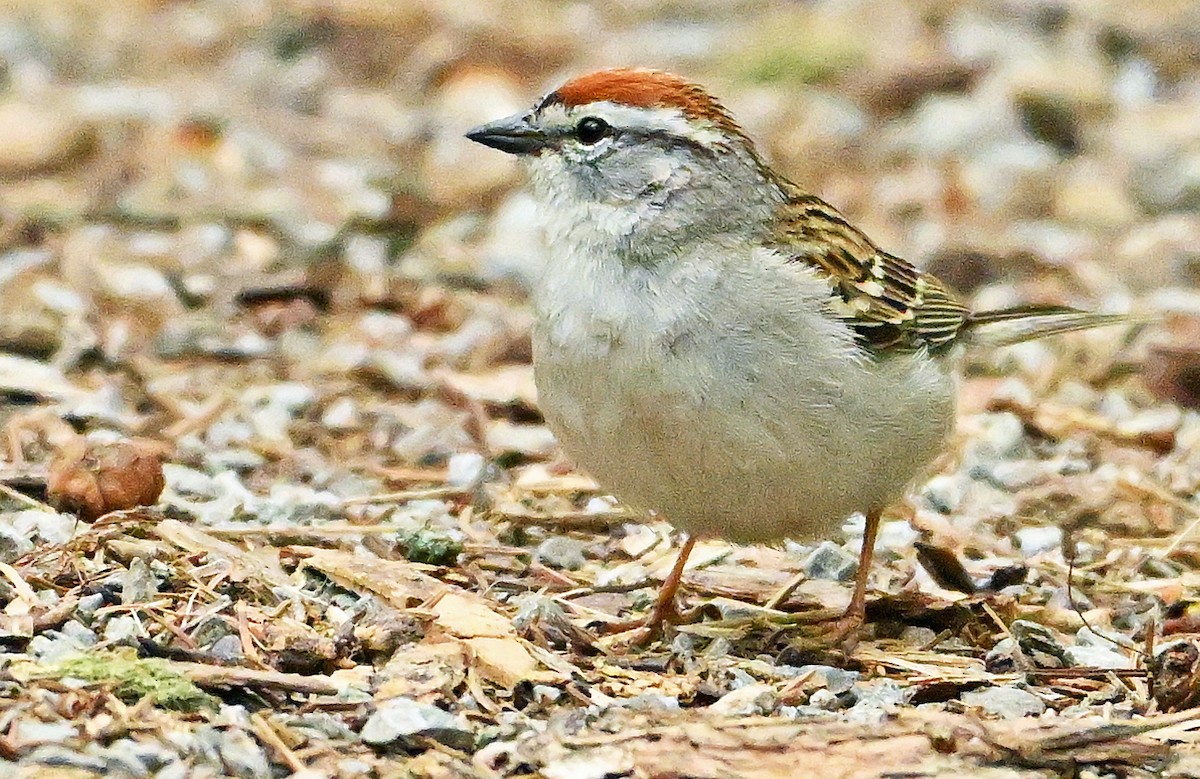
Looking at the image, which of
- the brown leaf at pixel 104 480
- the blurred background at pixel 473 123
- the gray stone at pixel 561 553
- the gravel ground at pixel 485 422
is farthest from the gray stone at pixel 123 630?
the blurred background at pixel 473 123

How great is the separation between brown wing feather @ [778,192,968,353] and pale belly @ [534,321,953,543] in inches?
9.7

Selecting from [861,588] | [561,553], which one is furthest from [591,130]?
[861,588]

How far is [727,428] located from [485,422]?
7.41 ft

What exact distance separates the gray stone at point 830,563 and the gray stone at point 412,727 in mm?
1848

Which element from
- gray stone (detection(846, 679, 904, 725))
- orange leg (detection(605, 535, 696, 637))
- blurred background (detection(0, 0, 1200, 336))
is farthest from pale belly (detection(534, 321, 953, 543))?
blurred background (detection(0, 0, 1200, 336))

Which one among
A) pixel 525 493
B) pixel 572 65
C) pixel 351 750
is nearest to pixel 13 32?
pixel 572 65

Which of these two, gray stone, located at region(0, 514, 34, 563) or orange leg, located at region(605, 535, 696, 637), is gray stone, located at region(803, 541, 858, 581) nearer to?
orange leg, located at region(605, 535, 696, 637)

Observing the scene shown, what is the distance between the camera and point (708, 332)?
4.36 metres

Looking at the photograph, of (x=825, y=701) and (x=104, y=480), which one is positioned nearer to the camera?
(x=825, y=701)

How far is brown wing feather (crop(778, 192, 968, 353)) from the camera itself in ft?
15.7

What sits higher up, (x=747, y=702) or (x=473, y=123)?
(x=473, y=123)

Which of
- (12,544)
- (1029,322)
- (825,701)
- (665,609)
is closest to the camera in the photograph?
(825,701)

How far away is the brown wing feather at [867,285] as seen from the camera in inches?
189

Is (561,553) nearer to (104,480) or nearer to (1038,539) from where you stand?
(104,480)
